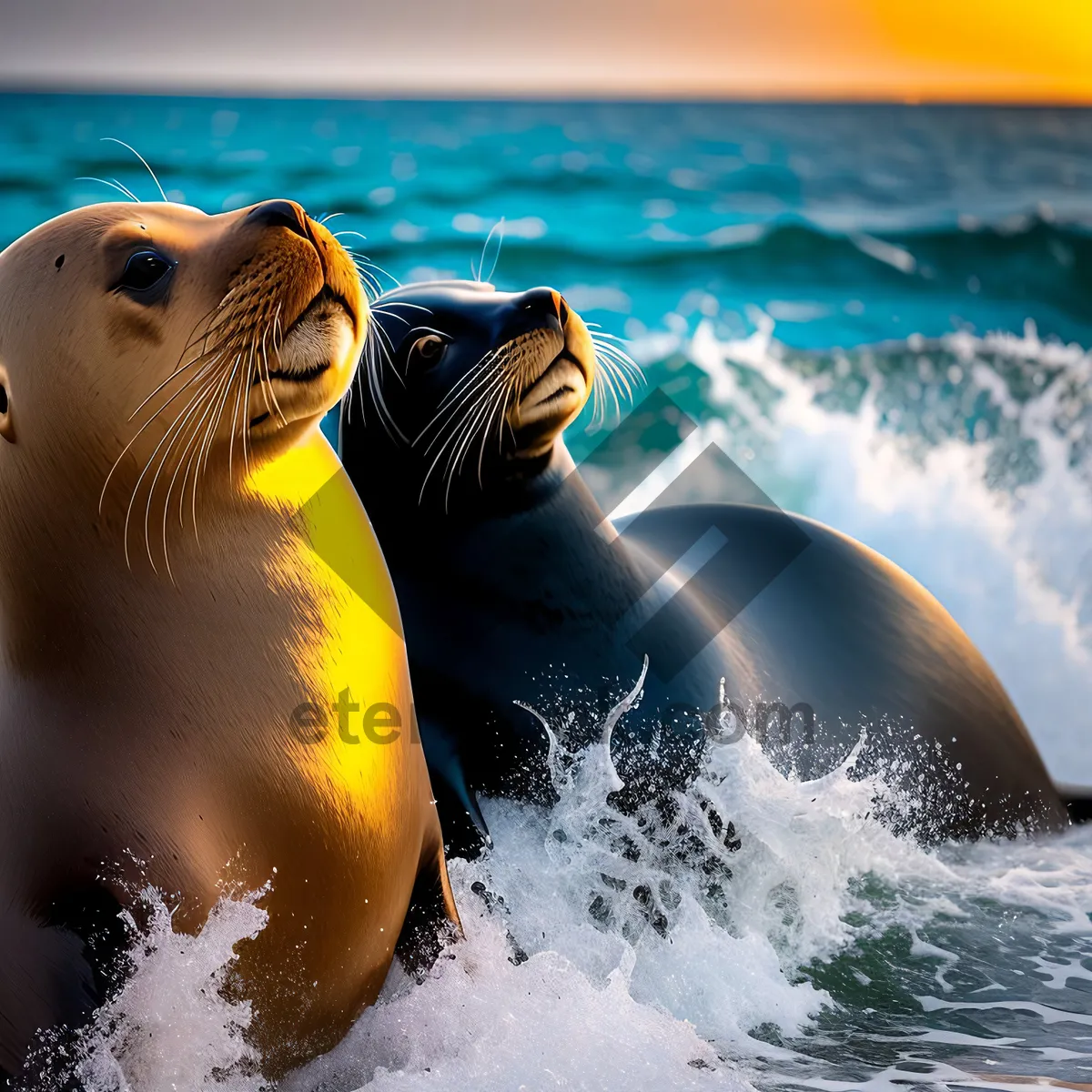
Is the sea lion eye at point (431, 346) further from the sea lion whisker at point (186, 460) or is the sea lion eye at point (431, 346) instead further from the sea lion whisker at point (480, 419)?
the sea lion whisker at point (186, 460)

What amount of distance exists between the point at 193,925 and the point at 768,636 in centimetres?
226

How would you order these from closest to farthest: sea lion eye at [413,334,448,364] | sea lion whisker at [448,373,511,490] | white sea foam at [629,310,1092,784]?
sea lion whisker at [448,373,511,490] < sea lion eye at [413,334,448,364] < white sea foam at [629,310,1092,784]

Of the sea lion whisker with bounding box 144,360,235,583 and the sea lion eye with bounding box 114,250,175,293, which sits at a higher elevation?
the sea lion eye with bounding box 114,250,175,293

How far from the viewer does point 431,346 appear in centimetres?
372

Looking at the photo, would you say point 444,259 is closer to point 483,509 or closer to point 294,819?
point 483,509

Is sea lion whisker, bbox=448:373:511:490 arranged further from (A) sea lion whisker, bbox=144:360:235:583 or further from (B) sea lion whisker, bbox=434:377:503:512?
(A) sea lion whisker, bbox=144:360:235:583

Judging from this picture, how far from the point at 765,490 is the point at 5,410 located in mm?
7297

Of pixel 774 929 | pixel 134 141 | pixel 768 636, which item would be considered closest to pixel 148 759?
pixel 774 929

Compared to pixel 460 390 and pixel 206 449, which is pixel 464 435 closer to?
pixel 460 390

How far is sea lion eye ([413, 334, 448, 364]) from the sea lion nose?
1.23 m

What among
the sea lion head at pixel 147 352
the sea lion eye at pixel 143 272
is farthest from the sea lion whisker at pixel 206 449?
the sea lion eye at pixel 143 272

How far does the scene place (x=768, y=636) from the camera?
4.25 m

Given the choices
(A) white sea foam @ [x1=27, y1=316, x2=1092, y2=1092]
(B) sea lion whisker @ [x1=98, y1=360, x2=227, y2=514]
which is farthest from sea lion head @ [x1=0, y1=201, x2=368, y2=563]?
(A) white sea foam @ [x1=27, y1=316, x2=1092, y2=1092]

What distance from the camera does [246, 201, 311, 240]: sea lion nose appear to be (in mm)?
2445
